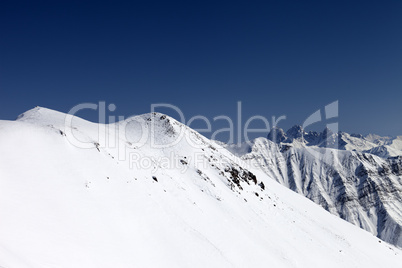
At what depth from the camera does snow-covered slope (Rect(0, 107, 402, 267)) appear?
776 inches

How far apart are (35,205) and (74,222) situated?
301 centimetres

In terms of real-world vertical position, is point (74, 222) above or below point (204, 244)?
above

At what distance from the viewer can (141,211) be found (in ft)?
92.7

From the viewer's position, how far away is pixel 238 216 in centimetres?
3816

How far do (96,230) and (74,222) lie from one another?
177cm

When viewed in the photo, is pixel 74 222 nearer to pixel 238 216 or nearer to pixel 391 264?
pixel 238 216

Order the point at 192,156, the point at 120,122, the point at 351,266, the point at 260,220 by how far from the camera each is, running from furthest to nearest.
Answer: the point at 120,122 < the point at 192,156 < the point at 260,220 < the point at 351,266

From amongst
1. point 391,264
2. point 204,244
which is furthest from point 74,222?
point 391,264

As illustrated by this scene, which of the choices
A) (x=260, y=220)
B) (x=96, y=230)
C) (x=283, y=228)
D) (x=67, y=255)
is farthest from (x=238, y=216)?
(x=67, y=255)

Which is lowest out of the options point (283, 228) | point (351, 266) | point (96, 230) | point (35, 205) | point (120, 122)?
point (351, 266)

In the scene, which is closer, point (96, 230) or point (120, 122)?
point (96, 230)

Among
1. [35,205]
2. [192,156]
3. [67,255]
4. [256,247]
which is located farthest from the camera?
[192,156]

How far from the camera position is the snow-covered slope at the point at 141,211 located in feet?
64.6

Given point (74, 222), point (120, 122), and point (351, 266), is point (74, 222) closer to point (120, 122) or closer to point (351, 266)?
point (351, 266)
